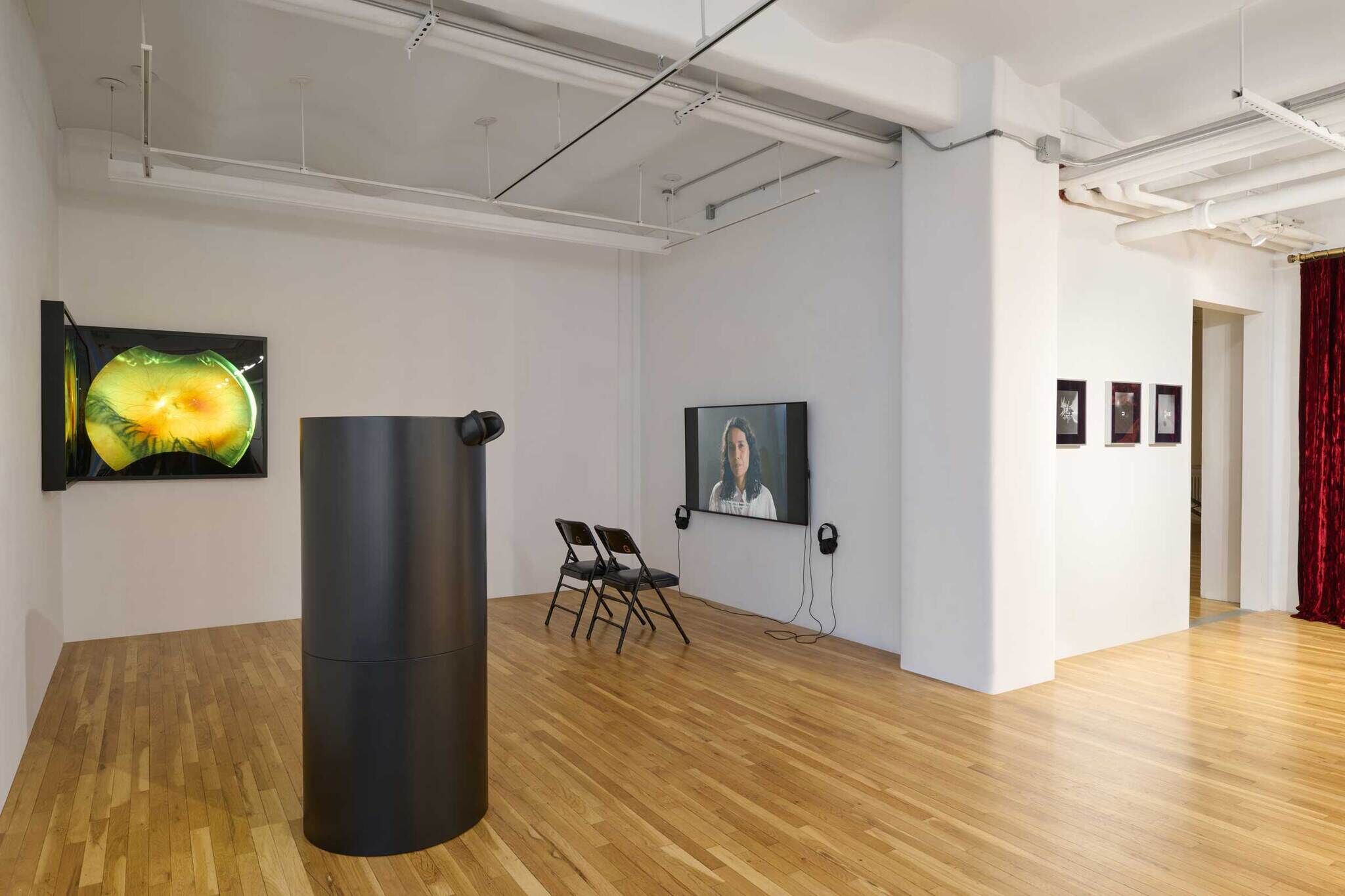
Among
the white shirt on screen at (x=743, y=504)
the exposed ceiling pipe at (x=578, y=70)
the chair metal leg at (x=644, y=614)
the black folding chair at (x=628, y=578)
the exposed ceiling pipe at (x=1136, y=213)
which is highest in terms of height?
the exposed ceiling pipe at (x=578, y=70)

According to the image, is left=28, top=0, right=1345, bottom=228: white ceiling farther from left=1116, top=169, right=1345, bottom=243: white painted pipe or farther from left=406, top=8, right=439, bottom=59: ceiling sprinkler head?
left=1116, top=169, right=1345, bottom=243: white painted pipe

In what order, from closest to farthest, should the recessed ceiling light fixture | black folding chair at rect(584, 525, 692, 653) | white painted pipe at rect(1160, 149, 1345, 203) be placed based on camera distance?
the recessed ceiling light fixture → white painted pipe at rect(1160, 149, 1345, 203) → black folding chair at rect(584, 525, 692, 653)

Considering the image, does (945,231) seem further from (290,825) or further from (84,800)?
(84,800)

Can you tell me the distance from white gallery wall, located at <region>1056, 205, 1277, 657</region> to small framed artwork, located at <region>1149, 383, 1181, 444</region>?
0.06 metres

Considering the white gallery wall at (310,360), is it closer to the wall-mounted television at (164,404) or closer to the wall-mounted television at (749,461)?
the wall-mounted television at (164,404)

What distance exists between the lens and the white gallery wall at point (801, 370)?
543 centimetres

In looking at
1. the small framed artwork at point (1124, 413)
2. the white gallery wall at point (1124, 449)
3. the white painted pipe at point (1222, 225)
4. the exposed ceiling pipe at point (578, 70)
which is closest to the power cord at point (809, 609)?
the white gallery wall at point (1124, 449)

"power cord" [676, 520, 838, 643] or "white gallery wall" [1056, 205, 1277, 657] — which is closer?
"white gallery wall" [1056, 205, 1277, 657]

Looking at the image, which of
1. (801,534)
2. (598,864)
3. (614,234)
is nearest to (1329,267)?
(801,534)

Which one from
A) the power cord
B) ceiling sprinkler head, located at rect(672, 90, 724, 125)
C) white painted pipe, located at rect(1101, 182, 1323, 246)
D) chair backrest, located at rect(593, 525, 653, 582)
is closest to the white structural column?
white painted pipe, located at rect(1101, 182, 1323, 246)

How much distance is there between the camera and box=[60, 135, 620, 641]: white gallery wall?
582 cm

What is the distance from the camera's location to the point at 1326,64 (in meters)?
4.41

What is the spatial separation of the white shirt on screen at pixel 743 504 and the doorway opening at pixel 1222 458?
3972 millimetres

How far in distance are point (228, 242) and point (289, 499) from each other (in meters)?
2.00
